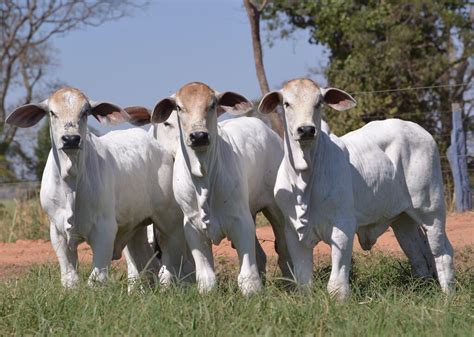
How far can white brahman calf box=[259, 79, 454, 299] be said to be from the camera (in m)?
6.98

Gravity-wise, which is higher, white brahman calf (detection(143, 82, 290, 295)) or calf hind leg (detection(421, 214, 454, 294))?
white brahman calf (detection(143, 82, 290, 295))

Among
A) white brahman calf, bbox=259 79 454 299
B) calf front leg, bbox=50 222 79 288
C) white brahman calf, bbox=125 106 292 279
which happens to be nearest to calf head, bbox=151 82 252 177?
white brahman calf, bbox=259 79 454 299

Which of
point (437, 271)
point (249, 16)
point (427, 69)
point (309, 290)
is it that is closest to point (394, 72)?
point (427, 69)

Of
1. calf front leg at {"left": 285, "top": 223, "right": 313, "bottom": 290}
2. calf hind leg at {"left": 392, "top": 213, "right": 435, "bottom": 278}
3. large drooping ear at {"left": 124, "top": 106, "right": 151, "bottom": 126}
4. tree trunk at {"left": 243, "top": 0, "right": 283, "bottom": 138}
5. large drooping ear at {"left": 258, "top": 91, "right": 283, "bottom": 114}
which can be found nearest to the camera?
calf front leg at {"left": 285, "top": 223, "right": 313, "bottom": 290}

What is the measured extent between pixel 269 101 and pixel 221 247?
13.9 feet

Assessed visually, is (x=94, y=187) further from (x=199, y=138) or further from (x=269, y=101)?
(x=269, y=101)

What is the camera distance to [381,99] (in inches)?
731

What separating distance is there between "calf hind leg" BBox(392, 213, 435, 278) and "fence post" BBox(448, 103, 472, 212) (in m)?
6.63

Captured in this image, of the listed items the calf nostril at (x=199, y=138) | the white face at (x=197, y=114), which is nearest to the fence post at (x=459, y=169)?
the white face at (x=197, y=114)

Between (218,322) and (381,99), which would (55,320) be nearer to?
(218,322)

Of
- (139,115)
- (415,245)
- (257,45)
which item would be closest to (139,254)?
(139,115)

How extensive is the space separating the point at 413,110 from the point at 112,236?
40.2 ft

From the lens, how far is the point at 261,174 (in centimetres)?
818

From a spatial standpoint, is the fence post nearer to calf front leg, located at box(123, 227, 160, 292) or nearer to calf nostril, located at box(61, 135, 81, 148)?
Result: calf front leg, located at box(123, 227, 160, 292)
